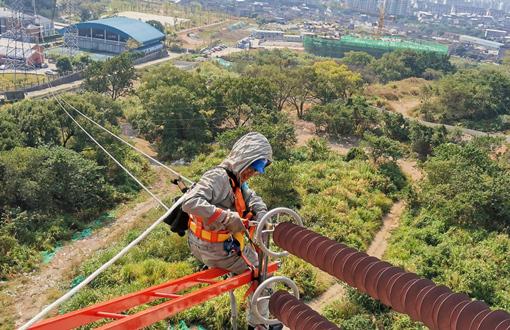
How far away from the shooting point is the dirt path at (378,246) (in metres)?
12.5

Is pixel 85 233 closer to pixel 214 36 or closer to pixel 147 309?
pixel 147 309

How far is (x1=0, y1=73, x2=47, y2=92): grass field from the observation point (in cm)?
4516

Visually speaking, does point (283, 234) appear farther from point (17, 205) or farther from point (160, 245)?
point (17, 205)

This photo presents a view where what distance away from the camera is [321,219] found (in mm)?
16688

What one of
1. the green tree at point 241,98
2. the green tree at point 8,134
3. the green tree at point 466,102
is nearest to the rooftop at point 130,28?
the green tree at point 241,98

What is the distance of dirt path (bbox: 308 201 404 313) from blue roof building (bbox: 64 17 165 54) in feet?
181

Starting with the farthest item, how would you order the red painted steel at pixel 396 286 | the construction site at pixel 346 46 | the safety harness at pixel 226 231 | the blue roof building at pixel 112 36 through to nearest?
the construction site at pixel 346 46, the blue roof building at pixel 112 36, the safety harness at pixel 226 231, the red painted steel at pixel 396 286

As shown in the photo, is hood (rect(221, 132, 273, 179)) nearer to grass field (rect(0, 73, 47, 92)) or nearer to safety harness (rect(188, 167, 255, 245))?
safety harness (rect(188, 167, 255, 245))

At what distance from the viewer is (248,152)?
462cm

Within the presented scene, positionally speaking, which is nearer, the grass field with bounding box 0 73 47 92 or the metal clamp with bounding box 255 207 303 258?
the metal clamp with bounding box 255 207 303 258

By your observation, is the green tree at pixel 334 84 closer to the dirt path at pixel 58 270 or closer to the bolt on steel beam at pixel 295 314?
the dirt path at pixel 58 270

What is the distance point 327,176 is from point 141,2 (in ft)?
400

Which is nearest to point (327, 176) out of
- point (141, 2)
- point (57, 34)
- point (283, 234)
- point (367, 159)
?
point (367, 159)

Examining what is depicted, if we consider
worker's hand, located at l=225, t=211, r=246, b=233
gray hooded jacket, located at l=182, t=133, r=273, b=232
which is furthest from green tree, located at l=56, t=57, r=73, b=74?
worker's hand, located at l=225, t=211, r=246, b=233
